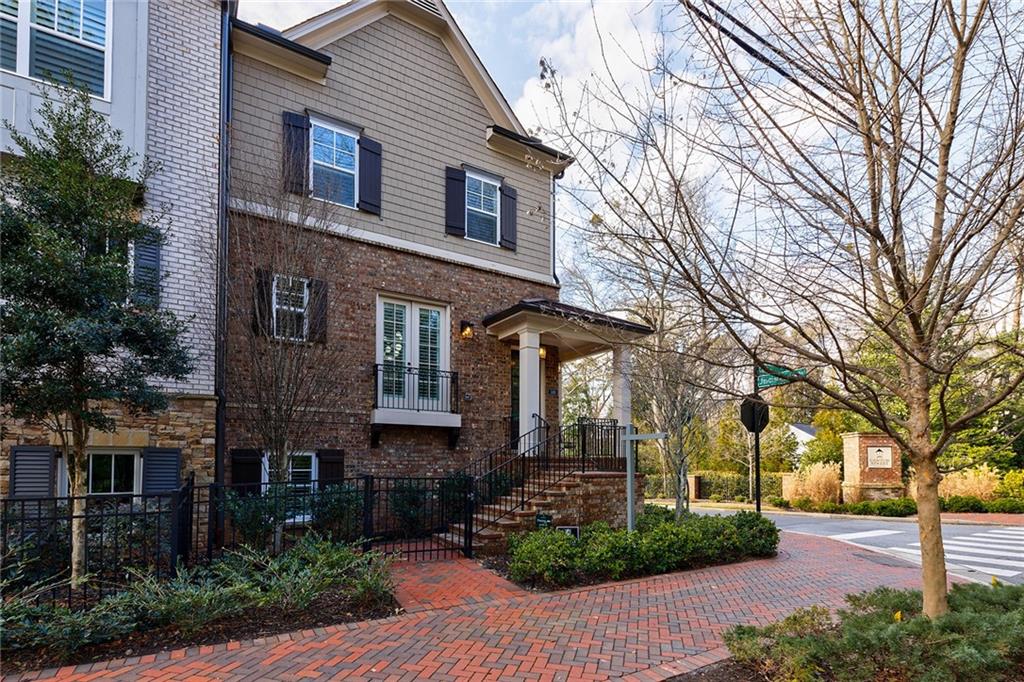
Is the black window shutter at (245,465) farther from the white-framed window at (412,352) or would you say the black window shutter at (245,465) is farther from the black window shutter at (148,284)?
the black window shutter at (148,284)

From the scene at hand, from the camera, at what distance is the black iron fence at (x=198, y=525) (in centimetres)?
573

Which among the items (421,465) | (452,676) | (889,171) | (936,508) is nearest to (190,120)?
(421,465)

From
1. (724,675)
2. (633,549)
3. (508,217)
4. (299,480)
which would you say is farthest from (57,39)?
(724,675)

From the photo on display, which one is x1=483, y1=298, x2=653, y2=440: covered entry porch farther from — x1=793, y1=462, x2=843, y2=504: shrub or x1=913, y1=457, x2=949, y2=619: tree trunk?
x1=793, y1=462, x2=843, y2=504: shrub

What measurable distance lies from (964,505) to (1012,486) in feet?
6.82

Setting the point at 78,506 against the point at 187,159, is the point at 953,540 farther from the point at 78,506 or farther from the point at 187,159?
the point at 187,159

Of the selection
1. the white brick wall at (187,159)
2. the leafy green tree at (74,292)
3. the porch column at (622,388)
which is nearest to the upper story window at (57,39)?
the white brick wall at (187,159)

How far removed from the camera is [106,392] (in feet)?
19.0

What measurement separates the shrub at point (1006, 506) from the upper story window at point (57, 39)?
22843mm

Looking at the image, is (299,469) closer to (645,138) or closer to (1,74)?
(1,74)

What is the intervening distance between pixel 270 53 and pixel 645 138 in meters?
8.39

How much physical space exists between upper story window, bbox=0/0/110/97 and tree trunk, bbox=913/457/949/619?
938cm

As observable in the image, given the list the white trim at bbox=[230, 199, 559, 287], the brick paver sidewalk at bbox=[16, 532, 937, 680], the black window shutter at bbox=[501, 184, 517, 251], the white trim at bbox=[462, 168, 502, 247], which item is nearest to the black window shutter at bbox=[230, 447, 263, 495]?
the brick paver sidewalk at bbox=[16, 532, 937, 680]

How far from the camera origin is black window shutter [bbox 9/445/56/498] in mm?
7312
